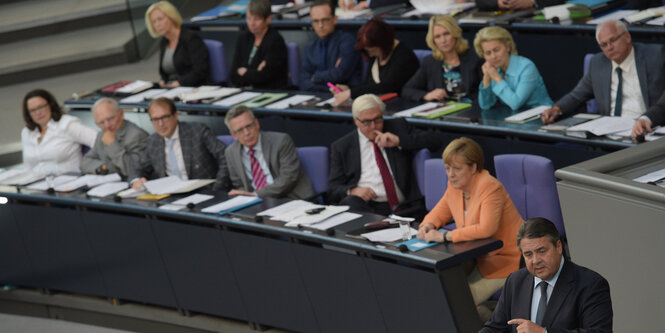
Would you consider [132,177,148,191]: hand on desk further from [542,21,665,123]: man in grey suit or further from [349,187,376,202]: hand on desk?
[542,21,665,123]: man in grey suit

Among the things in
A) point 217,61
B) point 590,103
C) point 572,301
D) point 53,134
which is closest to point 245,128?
point 53,134

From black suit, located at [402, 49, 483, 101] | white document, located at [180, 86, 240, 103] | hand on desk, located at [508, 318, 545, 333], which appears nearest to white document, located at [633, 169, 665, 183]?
hand on desk, located at [508, 318, 545, 333]

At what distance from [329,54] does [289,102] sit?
27.9 inches

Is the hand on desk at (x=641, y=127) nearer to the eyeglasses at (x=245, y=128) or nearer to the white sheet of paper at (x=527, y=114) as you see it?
the white sheet of paper at (x=527, y=114)

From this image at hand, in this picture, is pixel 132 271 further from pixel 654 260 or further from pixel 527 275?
pixel 654 260

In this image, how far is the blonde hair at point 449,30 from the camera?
5996mm

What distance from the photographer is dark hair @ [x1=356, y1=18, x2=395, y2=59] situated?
20.9 feet

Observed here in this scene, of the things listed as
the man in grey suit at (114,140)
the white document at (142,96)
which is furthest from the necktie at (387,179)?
the white document at (142,96)

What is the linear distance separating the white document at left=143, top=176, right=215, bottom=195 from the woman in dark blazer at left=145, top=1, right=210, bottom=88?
6.86ft

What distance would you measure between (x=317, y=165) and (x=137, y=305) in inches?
53.6

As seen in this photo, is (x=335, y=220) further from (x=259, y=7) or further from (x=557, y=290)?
(x=259, y=7)

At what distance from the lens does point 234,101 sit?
6883 mm

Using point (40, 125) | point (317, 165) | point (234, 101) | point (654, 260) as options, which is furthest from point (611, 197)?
point (40, 125)

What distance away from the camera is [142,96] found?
743cm
